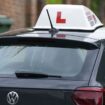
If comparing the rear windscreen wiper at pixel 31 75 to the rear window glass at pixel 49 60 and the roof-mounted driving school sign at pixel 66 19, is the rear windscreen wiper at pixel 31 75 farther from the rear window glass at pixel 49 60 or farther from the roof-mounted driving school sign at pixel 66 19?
the roof-mounted driving school sign at pixel 66 19

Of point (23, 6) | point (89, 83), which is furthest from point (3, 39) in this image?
point (23, 6)

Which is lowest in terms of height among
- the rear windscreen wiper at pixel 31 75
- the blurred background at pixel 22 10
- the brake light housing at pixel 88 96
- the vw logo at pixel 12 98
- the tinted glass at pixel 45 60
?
the blurred background at pixel 22 10

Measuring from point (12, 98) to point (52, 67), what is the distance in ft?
1.63

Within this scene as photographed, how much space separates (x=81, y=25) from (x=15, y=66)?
1.18m

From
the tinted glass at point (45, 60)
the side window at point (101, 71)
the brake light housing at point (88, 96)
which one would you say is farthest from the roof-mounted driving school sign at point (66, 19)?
the brake light housing at point (88, 96)

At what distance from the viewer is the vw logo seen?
5.07m

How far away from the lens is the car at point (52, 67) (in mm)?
5031

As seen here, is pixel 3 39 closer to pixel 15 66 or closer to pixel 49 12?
pixel 15 66

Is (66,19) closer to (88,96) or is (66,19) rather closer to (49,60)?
(49,60)

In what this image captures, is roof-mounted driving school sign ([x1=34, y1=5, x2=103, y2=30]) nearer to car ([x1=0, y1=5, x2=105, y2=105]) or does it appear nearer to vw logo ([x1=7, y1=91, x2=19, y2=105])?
car ([x1=0, y1=5, x2=105, y2=105])

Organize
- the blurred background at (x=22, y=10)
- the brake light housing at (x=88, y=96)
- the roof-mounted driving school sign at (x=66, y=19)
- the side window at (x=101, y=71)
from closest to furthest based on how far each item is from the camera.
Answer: the brake light housing at (x=88, y=96) → the side window at (x=101, y=71) → the roof-mounted driving school sign at (x=66, y=19) → the blurred background at (x=22, y=10)

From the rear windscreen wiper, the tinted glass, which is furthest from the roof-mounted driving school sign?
the rear windscreen wiper

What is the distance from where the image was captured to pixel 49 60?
5.41 metres

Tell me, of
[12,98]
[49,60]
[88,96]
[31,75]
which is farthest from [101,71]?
[12,98]
